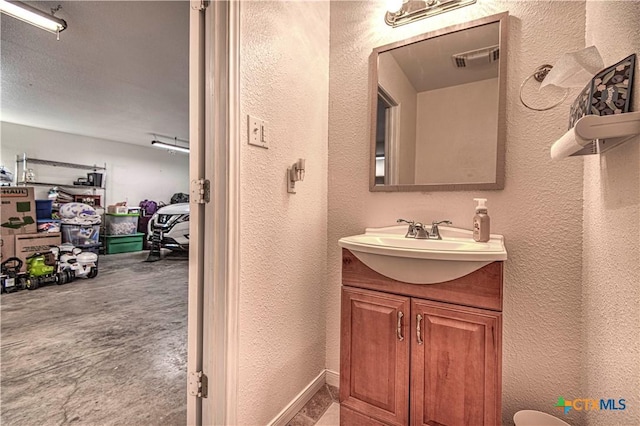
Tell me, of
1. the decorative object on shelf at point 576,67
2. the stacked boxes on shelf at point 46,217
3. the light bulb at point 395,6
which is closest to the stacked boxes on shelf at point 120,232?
the stacked boxes on shelf at point 46,217

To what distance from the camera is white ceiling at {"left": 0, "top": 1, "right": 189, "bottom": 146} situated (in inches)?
82.7

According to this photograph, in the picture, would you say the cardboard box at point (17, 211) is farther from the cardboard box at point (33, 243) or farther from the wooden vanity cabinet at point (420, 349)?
the wooden vanity cabinet at point (420, 349)

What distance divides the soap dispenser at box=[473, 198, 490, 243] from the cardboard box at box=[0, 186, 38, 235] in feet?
16.9

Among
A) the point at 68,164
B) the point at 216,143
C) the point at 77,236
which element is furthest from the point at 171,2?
the point at 68,164

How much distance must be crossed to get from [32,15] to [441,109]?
2786 millimetres

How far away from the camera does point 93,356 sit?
6.48ft

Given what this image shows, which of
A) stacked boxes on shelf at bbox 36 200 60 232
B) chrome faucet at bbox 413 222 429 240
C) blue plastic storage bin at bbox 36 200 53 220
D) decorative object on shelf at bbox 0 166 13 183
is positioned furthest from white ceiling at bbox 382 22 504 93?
decorative object on shelf at bbox 0 166 13 183

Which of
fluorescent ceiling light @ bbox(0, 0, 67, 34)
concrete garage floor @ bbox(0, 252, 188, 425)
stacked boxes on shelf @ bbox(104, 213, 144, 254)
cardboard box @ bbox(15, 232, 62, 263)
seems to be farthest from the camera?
stacked boxes on shelf @ bbox(104, 213, 144, 254)

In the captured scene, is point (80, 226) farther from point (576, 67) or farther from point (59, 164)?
point (576, 67)

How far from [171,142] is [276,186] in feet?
20.1

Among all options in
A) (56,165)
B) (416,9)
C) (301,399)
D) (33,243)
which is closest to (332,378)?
(301,399)

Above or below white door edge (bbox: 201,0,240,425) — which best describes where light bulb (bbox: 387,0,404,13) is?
above

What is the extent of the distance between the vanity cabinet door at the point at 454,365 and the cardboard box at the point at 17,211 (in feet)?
16.2

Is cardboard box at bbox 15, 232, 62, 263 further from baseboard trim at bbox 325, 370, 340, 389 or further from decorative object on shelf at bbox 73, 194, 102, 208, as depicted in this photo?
baseboard trim at bbox 325, 370, 340, 389
